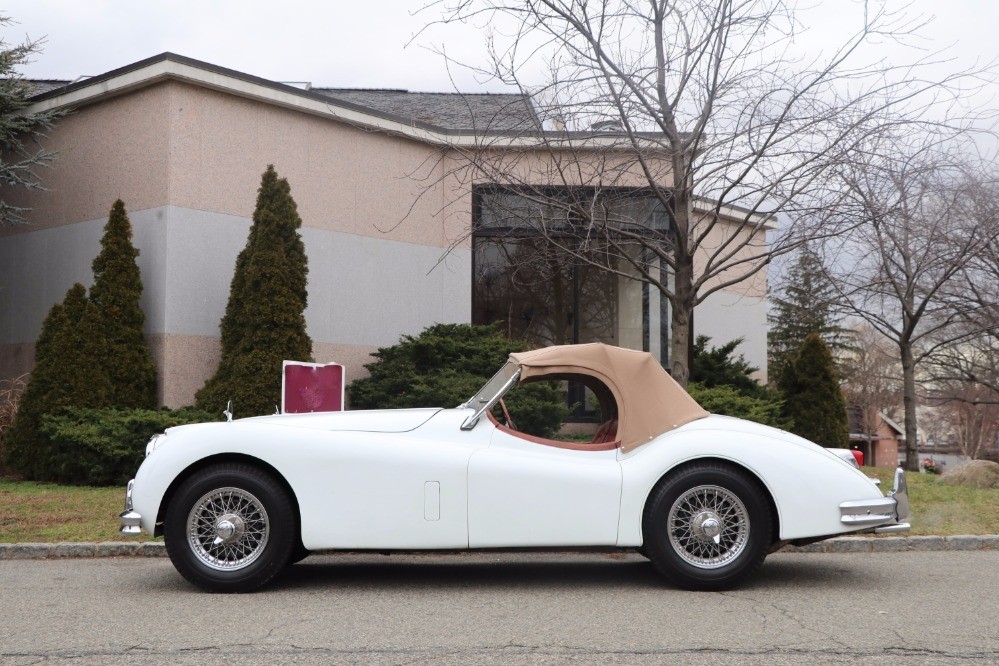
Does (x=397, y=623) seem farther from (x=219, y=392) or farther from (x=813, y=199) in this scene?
(x=219, y=392)

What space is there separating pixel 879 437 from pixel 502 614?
63196 mm

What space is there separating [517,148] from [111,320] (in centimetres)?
591

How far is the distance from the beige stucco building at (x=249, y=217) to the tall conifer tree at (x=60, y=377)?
0.91 m

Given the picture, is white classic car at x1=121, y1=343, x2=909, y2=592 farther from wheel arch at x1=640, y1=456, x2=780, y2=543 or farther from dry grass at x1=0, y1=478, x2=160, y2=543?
dry grass at x1=0, y1=478, x2=160, y2=543

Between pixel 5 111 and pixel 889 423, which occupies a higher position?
pixel 5 111

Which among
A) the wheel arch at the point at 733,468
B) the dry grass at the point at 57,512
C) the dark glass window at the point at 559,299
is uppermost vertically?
the dark glass window at the point at 559,299

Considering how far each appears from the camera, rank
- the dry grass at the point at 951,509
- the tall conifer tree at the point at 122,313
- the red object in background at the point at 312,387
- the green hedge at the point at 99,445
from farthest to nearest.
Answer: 1. the tall conifer tree at the point at 122,313
2. the green hedge at the point at 99,445
3. the red object in background at the point at 312,387
4. the dry grass at the point at 951,509

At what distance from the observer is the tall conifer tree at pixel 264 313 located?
1318 centimetres

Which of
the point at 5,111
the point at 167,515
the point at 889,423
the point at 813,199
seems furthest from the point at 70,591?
the point at 889,423

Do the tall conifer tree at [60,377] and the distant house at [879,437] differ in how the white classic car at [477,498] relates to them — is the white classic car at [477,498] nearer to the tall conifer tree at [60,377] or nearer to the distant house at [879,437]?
the tall conifer tree at [60,377]

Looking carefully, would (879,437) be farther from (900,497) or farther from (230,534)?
(230,534)

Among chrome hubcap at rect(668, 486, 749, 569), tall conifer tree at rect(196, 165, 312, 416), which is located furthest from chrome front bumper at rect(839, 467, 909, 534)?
tall conifer tree at rect(196, 165, 312, 416)

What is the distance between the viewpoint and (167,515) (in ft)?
21.1

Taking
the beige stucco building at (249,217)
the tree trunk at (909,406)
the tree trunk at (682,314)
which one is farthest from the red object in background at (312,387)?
the tree trunk at (909,406)
